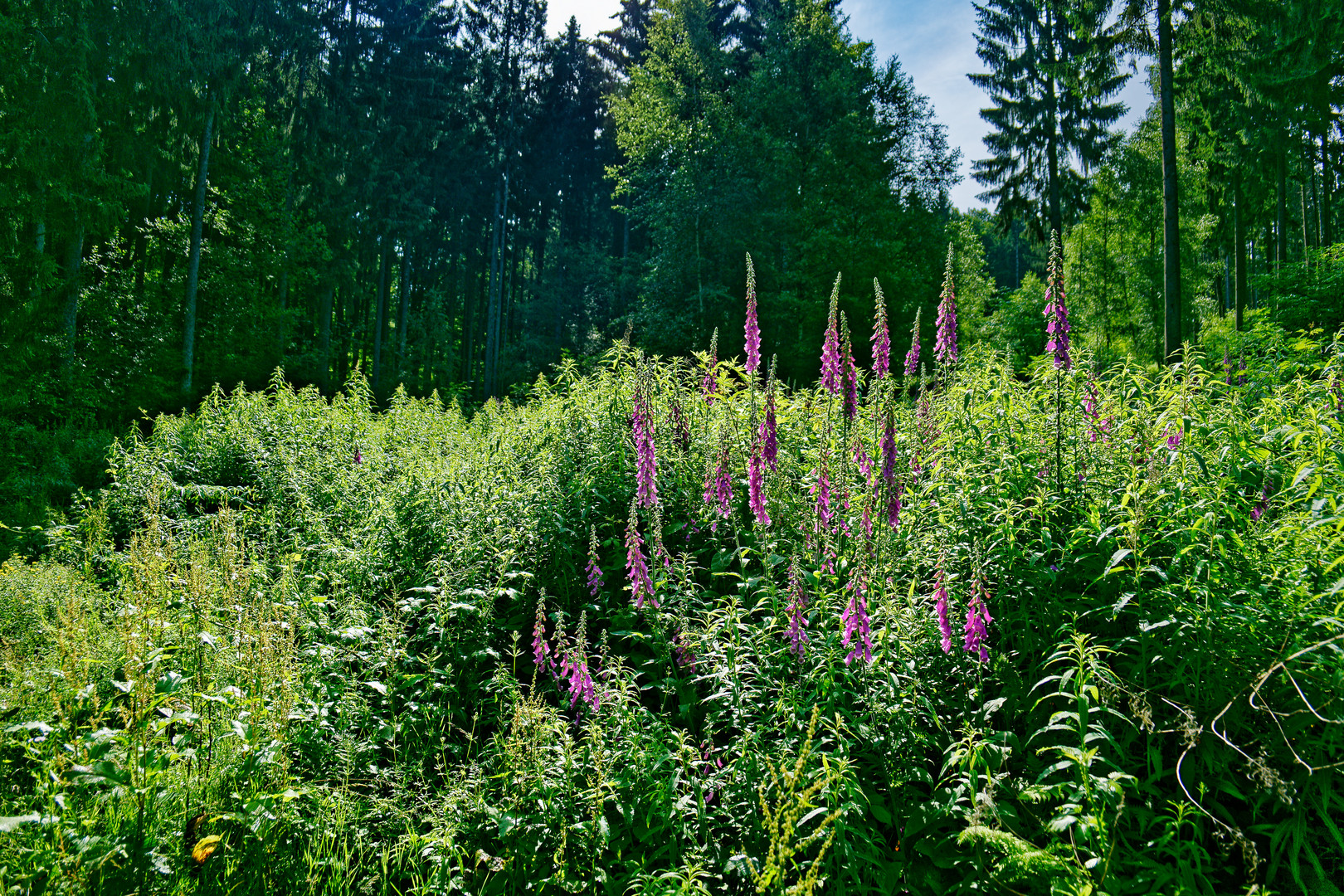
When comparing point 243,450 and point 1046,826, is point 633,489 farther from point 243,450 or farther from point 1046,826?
point 243,450

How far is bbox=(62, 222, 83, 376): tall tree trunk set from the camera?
14.4 m

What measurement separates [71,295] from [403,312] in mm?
16319

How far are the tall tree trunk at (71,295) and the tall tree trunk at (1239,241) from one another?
97.0 ft

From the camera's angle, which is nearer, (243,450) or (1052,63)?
(243,450)

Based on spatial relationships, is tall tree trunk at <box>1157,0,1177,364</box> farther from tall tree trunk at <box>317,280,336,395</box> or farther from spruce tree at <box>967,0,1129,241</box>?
tall tree trunk at <box>317,280,336,395</box>

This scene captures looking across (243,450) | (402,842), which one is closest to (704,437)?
(402,842)

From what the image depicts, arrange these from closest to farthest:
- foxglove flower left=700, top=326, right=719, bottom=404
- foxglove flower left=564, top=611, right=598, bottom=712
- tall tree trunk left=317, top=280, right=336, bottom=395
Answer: foxglove flower left=564, top=611, right=598, bottom=712 → foxglove flower left=700, top=326, right=719, bottom=404 → tall tree trunk left=317, top=280, right=336, bottom=395

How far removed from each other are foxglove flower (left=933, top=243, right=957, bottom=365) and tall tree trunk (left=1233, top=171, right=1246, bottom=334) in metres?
21.4

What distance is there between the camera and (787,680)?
10.8 ft

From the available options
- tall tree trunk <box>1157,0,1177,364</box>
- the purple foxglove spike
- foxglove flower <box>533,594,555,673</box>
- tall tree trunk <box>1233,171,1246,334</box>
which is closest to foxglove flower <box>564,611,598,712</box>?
foxglove flower <box>533,594,555,673</box>

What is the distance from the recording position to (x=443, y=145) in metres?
30.4

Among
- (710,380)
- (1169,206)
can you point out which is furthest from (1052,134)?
(710,380)

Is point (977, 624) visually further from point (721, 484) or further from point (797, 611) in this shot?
point (721, 484)

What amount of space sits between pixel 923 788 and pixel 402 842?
2118mm
